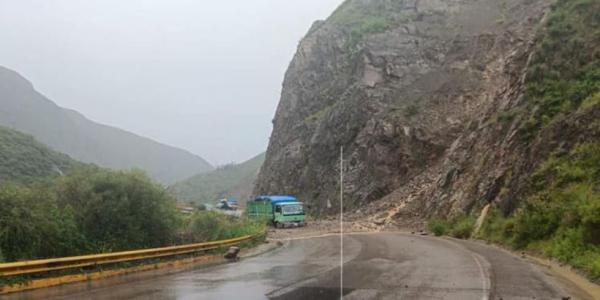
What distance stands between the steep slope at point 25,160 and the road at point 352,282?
103 feet

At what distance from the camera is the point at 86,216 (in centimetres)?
1677

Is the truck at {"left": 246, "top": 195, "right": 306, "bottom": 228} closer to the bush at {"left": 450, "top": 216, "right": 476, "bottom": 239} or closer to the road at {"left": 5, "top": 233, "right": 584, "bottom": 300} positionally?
the bush at {"left": 450, "top": 216, "right": 476, "bottom": 239}

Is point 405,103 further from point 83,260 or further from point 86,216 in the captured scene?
point 83,260

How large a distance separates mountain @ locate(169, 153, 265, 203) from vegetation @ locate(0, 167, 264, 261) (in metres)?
108

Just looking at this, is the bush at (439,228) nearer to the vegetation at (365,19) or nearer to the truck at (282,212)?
the truck at (282,212)

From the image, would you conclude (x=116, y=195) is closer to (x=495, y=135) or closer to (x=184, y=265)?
(x=184, y=265)

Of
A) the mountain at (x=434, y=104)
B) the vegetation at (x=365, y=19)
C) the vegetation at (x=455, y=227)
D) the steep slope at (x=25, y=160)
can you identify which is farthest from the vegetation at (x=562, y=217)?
the vegetation at (x=365, y=19)

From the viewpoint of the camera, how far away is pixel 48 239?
14602 millimetres

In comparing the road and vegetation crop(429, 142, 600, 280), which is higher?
vegetation crop(429, 142, 600, 280)

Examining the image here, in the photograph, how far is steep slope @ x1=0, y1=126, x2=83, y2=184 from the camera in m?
45.6

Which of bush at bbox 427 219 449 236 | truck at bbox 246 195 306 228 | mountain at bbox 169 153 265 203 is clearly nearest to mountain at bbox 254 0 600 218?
bush at bbox 427 219 449 236

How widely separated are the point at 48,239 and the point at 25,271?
232 cm

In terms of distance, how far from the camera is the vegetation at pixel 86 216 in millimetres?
13641

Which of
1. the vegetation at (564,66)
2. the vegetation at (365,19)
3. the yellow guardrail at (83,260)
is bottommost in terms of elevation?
the yellow guardrail at (83,260)
